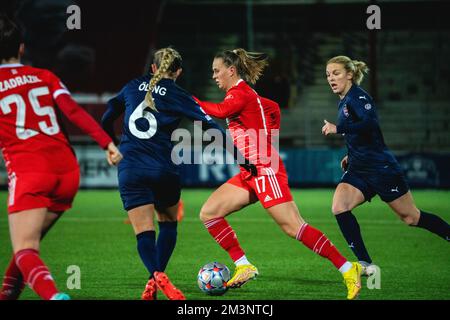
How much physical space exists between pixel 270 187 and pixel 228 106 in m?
0.82

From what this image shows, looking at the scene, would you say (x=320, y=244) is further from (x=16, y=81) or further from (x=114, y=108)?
(x=16, y=81)

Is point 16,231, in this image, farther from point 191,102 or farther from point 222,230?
point 222,230

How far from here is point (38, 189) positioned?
5887 millimetres

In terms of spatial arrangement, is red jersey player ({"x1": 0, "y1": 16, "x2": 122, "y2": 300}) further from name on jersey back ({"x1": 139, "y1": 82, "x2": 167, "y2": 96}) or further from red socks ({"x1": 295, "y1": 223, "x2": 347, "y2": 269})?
red socks ({"x1": 295, "y1": 223, "x2": 347, "y2": 269})

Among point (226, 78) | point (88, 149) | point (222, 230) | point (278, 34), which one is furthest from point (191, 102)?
point (278, 34)

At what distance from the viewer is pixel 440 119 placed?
2500cm

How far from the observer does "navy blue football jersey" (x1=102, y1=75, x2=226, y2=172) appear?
7.09 metres

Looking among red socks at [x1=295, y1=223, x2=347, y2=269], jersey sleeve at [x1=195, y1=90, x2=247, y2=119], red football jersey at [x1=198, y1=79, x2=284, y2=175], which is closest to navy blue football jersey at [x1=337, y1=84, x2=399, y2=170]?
red football jersey at [x1=198, y1=79, x2=284, y2=175]

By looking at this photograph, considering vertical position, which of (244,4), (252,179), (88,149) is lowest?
(88,149)

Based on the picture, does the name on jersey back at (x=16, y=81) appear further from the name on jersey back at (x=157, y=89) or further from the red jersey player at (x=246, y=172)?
the red jersey player at (x=246, y=172)

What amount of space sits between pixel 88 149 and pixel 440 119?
33.7 feet

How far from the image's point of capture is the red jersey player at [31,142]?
5.87 meters

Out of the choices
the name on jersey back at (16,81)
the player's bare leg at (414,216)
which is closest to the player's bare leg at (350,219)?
the player's bare leg at (414,216)

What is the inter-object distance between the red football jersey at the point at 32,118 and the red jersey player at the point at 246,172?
189cm
